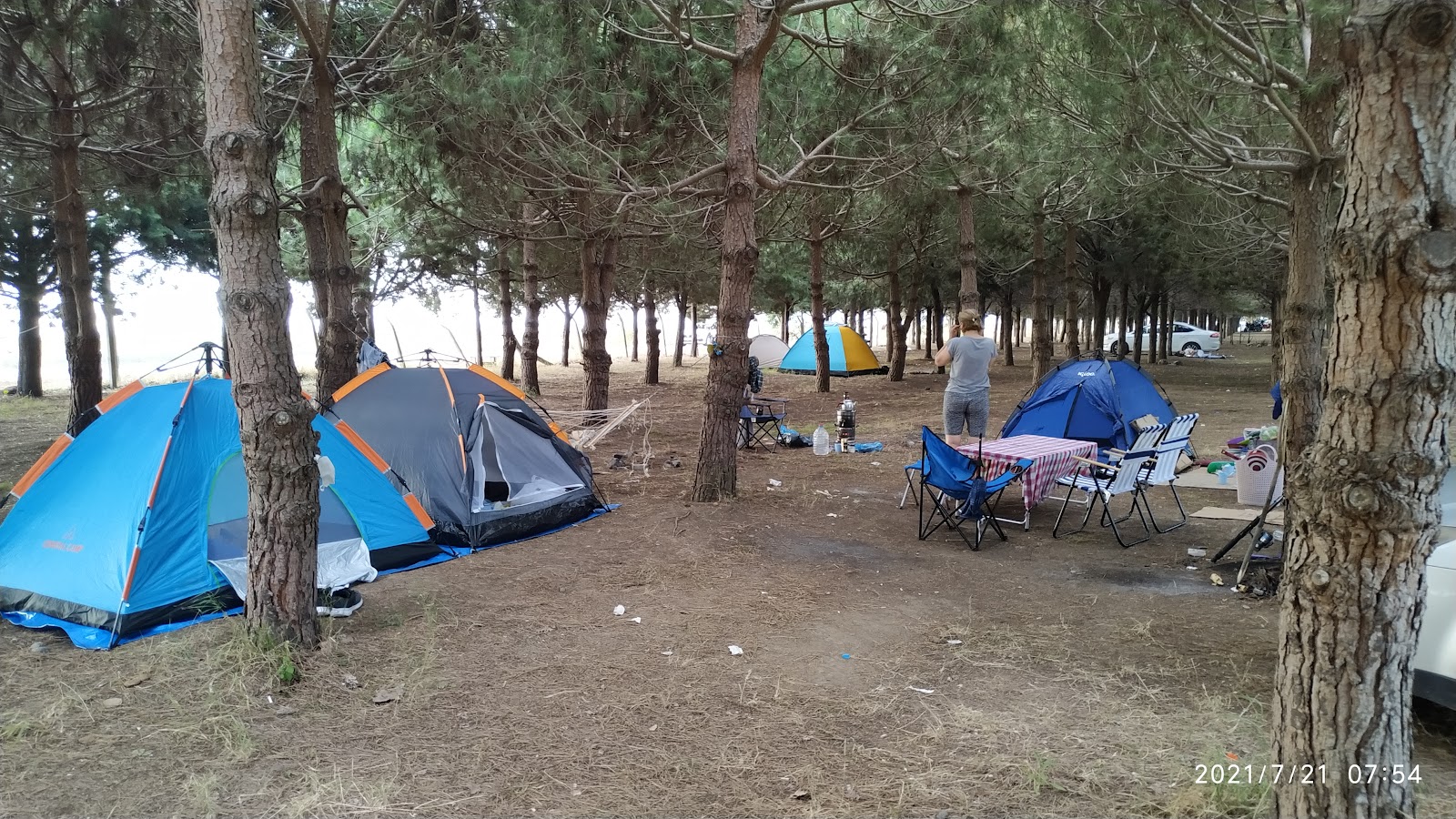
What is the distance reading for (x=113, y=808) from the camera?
106 inches

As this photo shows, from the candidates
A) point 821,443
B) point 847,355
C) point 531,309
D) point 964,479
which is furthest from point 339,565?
point 847,355

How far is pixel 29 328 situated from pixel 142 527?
1513 centimetres

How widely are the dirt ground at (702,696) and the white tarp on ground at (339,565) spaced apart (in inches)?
6.1

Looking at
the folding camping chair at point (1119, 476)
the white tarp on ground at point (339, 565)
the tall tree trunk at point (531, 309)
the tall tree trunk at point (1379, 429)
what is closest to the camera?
the tall tree trunk at point (1379, 429)

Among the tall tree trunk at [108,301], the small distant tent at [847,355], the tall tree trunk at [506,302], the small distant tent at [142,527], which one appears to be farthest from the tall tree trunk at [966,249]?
the tall tree trunk at [108,301]

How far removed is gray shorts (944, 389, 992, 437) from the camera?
705cm

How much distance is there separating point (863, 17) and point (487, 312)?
2165 cm

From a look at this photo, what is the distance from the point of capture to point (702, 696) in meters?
3.52

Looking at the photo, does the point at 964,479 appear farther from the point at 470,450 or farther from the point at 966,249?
the point at 966,249

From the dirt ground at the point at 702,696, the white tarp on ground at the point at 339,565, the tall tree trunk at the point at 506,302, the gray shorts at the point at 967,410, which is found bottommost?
the dirt ground at the point at 702,696

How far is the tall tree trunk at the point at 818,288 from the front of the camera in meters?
14.5

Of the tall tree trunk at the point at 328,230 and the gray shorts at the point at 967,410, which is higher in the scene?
the tall tree trunk at the point at 328,230

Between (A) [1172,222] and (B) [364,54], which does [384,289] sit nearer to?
(B) [364,54]

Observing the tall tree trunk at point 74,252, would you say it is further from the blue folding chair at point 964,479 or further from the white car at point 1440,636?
the white car at point 1440,636
